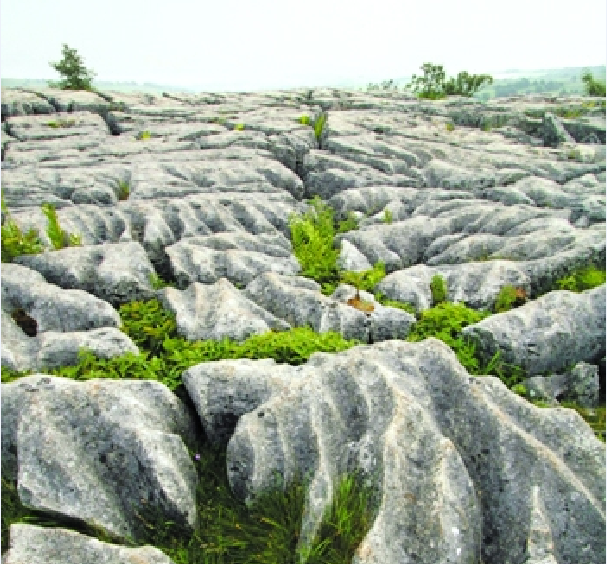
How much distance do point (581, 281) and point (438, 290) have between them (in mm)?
3038

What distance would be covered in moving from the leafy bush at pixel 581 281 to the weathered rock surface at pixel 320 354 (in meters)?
0.24

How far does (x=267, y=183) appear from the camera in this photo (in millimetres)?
18125

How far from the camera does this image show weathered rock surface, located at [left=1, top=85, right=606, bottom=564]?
19.6ft

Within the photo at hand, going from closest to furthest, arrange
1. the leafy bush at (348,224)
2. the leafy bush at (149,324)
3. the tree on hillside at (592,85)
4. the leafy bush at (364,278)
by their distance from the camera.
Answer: the leafy bush at (149,324) < the leafy bush at (364,278) < the leafy bush at (348,224) < the tree on hillside at (592,85)

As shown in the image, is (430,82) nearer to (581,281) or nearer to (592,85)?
(592,85)

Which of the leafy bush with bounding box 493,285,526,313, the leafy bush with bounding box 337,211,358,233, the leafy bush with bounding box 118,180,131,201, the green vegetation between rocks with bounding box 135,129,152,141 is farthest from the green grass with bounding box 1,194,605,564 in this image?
the green vegetation between rocks with bounding box 135,129,152,141

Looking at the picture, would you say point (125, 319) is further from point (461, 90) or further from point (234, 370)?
point (461, 90)

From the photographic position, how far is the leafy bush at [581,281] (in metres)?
11.7

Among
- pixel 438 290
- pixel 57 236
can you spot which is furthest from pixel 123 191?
pixel 438 290

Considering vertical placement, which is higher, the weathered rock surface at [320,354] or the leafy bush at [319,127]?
the leafy bush at [319,127]

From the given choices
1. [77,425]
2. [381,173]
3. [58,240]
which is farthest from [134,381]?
[381,173]

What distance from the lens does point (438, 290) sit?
11.7 metres

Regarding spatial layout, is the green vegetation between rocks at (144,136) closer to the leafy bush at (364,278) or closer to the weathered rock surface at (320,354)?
the weathered rock surface at (320,354)

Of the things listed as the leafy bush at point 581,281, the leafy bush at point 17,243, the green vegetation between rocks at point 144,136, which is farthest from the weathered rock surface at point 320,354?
the green vegetation between rocks at point 144,136
